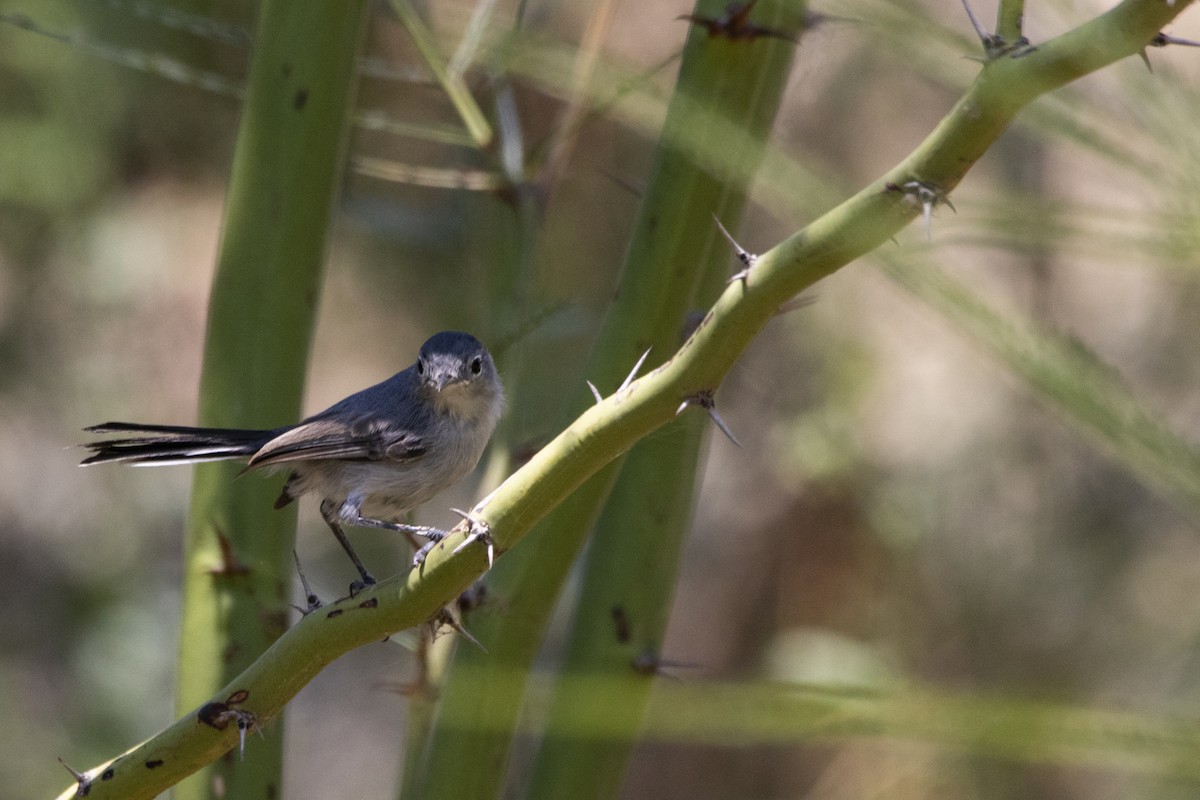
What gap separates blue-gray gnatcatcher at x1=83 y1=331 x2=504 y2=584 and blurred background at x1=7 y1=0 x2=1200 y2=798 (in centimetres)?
182

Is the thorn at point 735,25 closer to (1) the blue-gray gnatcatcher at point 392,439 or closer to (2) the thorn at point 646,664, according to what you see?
(1) the blue-gray gnatcatcher at point 392,439

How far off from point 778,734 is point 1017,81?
593mm

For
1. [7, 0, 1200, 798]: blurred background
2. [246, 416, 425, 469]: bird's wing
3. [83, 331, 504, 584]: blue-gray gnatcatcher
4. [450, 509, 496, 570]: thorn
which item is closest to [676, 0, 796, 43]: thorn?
[83, 331, 504, 584]: blue-gray gnatcatcher

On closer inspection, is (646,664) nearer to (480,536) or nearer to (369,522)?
(369,522)

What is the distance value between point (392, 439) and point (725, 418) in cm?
371

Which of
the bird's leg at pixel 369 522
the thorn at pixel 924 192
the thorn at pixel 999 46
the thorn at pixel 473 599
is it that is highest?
the thorn at pixel 999 46

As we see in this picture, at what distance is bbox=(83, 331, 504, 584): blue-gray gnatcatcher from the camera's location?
112 inches

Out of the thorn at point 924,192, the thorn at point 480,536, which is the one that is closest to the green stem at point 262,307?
the thorn at point 480,536

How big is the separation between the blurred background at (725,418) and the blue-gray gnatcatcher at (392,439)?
1.82 m

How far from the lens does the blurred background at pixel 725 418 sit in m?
5.79

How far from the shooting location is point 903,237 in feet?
3.53

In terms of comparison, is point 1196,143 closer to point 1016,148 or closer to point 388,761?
point 1016,148

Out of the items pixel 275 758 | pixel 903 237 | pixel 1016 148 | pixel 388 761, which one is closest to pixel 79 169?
pixel 388 761

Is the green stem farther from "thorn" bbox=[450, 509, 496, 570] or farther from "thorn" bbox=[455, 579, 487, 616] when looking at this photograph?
"thorn" bbox=[450, 509, 496, 570]
